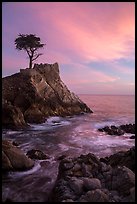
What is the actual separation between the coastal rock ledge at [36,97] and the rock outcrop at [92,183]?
18095 millimetres

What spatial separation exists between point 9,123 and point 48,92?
15.8 m

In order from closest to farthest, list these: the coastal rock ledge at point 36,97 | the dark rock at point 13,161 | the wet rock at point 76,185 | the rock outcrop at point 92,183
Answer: the rock outcrop at point 92,183 < the wet rock at point 76,185 < the dark rock at point 13,161 < the coastal rock ledge at point 36,97

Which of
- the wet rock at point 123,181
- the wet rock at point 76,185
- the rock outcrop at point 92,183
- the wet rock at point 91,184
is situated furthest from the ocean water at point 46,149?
the wet rock at point 123,181

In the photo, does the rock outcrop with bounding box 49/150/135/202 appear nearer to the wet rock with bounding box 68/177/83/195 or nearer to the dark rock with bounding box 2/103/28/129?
the wet rock with bounding box 68/177/83/195

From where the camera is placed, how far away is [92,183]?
29.0ft

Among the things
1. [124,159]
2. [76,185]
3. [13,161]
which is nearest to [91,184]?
[76,185]

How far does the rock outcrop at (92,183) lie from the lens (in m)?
7.93

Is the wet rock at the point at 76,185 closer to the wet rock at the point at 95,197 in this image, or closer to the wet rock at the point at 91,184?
the wet rock at the point at 91,184

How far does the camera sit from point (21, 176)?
40.2 feet

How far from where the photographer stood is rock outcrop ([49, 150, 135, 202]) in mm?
7927

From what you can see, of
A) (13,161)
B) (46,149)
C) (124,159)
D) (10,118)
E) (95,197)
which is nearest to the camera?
(95,197)

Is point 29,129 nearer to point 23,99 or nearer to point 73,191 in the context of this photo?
point 23,99

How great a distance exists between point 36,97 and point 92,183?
29.6 metres

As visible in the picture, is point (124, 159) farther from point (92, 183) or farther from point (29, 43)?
point (29, 43)
